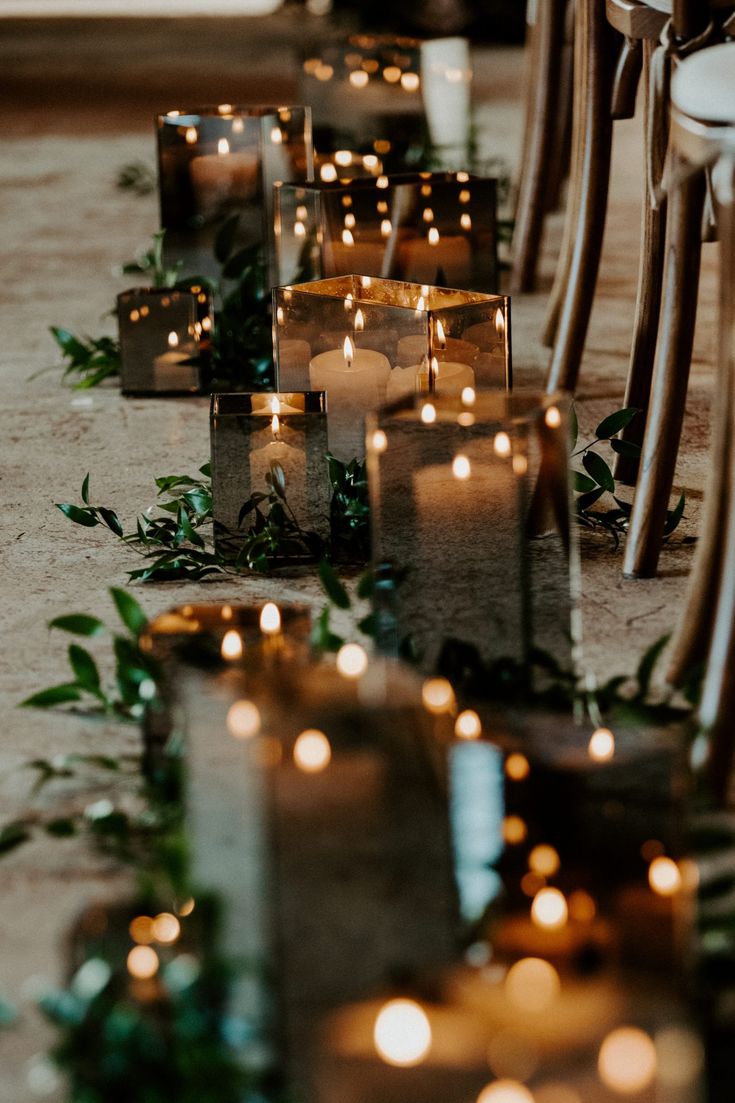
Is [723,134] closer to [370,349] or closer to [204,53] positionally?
[370,349]

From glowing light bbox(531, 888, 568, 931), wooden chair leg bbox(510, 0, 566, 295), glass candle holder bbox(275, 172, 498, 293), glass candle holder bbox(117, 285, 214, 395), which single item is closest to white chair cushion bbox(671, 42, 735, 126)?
glowing light bbox(531, 888, 568, 931)

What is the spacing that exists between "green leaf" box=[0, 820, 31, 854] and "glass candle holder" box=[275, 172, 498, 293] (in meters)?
1.11

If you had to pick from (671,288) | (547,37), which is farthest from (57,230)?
(671,288)

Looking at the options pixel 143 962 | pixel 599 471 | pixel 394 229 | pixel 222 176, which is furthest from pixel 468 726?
pixel 222 176

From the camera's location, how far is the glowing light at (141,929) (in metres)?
0.91

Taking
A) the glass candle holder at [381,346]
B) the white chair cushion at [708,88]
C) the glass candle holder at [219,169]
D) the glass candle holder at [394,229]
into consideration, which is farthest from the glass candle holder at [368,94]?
the white chair cushion at [708,88]

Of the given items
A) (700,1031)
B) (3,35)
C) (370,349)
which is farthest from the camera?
(3,35)

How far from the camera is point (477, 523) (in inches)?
48.9

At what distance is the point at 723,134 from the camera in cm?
107

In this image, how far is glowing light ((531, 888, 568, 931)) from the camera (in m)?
0.88

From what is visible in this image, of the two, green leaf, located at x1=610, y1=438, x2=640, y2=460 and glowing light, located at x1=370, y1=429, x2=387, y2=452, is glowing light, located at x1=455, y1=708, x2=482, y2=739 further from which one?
green leaf, located at x1=610, y1=438, x2=640, y2=460

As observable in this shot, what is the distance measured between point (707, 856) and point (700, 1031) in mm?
190

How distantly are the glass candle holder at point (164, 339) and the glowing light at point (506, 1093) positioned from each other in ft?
4.62

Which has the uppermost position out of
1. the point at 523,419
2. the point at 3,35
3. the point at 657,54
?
the point at 657,54
